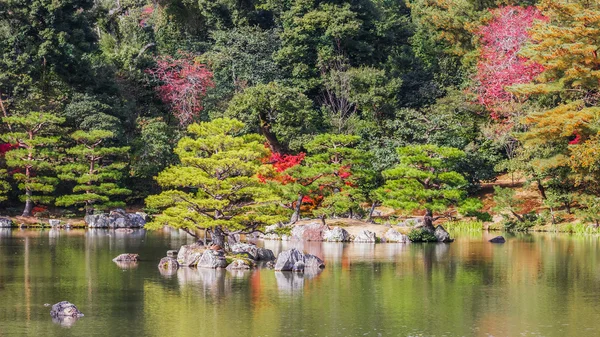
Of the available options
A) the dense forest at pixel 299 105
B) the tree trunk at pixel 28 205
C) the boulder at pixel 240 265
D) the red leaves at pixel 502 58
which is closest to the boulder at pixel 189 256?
the dense forest at pixel 299 105

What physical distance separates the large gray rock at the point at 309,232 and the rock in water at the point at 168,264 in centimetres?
1133

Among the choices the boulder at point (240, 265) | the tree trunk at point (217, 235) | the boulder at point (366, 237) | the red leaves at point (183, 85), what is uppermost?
the red leaves at point (183, 85)

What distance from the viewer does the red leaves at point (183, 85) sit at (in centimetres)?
5434

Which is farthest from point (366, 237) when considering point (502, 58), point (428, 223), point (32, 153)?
point (32, 153)

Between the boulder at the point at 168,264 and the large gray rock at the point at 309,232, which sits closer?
the boulder at the point at 168,264

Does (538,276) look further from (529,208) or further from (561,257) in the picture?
(529,208)

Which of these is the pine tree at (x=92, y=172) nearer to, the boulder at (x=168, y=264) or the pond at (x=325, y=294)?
the pond at (x=325, y=294)

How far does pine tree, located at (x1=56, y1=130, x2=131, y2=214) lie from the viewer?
47.1m

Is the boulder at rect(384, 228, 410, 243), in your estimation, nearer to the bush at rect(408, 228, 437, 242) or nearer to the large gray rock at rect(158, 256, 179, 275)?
the bush at rect(408, 228, 437, 242)

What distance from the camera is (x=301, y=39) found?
5547cm

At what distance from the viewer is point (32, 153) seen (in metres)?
47.2

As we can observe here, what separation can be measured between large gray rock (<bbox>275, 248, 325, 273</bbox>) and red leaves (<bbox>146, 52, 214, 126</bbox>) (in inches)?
960

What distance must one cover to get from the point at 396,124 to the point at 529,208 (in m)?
8.27

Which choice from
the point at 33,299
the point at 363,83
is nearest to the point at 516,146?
the point at 363,83
